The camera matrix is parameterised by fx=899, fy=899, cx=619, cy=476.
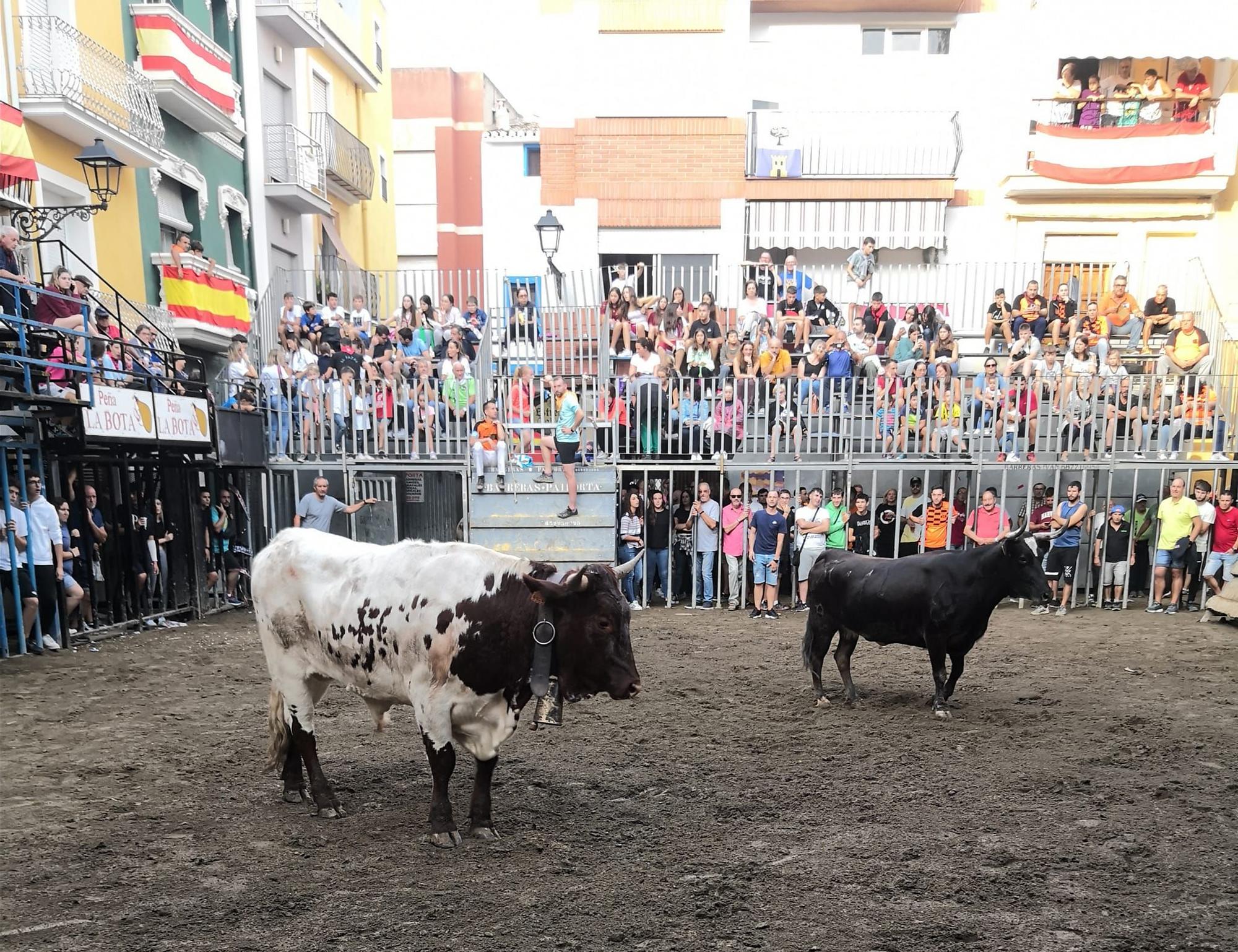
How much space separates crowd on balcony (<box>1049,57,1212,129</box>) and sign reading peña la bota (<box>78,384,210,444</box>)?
17.5 m

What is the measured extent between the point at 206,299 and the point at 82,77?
4.10 meters

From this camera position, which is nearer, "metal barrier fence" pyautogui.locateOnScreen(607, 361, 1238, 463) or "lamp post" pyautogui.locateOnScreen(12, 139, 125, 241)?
"lamp post" pyautogui.locateOnScreen(12, 139, 125, 241)

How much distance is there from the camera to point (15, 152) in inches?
385

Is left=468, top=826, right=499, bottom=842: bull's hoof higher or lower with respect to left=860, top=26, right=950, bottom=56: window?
lower

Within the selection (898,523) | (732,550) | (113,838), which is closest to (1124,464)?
(898,523)

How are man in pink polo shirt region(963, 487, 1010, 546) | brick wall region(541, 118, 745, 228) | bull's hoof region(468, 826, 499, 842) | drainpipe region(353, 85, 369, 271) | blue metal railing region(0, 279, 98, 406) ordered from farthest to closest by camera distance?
drainpipe region(353, 85, 369, 271) < brick wall region(541, 118, 745, 228) < man in pink polo shirt region(963, 487, 1010, 546) < blue metal railing region(0, 279, 98, 406) < bull's hoof region(468, 826, 499, 842)

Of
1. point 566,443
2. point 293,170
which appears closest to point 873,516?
point 566,443

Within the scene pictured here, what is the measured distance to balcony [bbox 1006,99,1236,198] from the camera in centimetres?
1834

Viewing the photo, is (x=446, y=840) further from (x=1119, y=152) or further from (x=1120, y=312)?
(x=1119, y=152)

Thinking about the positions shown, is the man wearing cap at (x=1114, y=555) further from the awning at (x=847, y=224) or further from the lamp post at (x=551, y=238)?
the lamp post at (x=551, y=238)

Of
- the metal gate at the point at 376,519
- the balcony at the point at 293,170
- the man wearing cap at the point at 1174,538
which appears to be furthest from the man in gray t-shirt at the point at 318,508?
the man wearing cap at the point at 1174,538

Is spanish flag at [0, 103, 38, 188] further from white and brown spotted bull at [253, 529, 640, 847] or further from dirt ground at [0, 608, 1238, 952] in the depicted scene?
white and brown spotted bull at [253, 529, 640, 847]

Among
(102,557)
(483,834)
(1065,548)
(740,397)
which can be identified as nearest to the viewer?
(483,834)

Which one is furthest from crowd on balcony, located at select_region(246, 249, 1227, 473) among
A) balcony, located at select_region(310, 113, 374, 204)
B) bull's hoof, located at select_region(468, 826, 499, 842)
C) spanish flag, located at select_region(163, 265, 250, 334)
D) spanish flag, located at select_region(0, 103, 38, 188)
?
balcony, located at select_region(310, 113, 374, 204)
